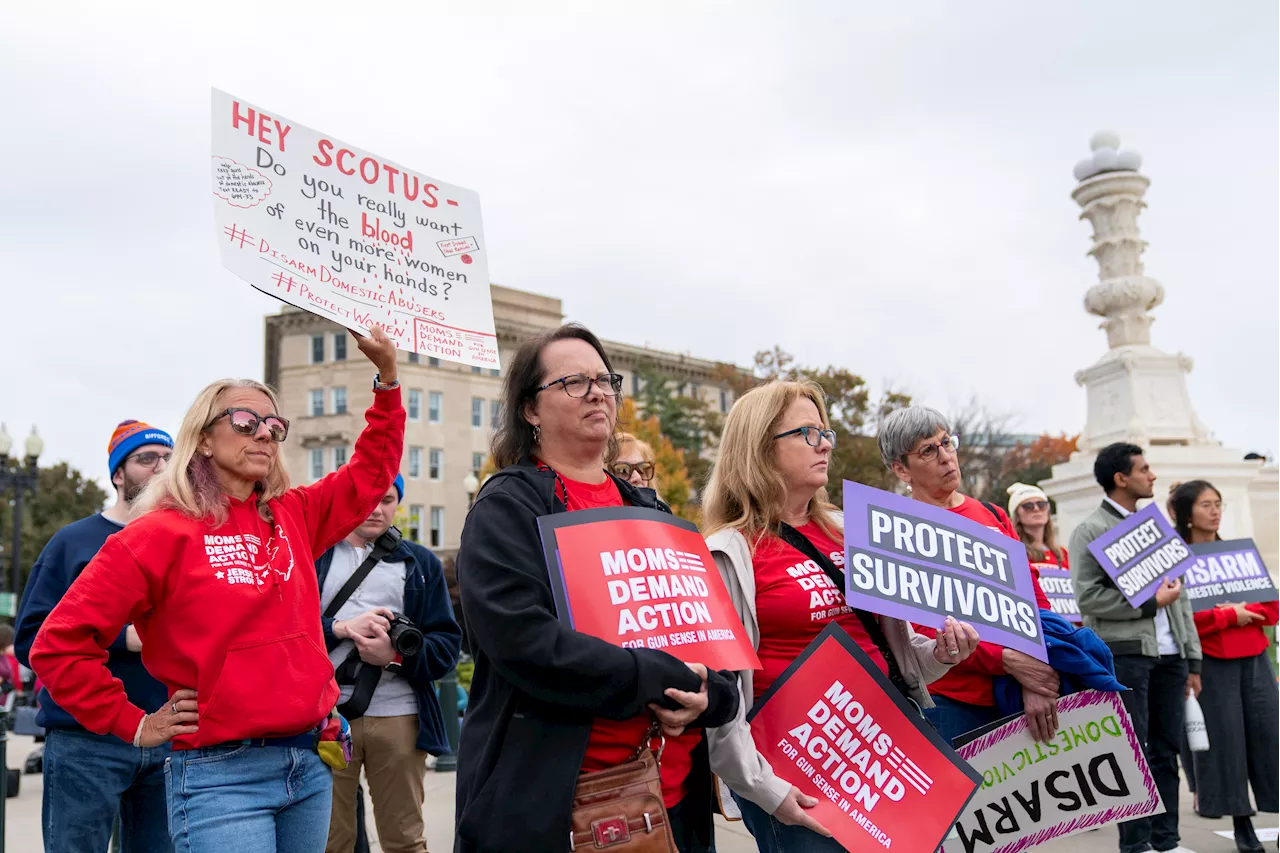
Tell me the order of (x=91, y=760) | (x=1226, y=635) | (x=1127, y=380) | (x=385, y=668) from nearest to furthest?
(x=91, y=760) < (x=385, y=668) < (x=1226, y=635) < (x=1127, y=380)

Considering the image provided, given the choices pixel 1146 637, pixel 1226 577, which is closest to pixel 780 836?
pixel 1146 637

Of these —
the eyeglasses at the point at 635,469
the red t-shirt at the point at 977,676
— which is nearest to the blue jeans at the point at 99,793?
the eyeglasses at the point at 635,469

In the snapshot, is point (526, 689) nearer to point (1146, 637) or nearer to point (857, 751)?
point (857, 751)

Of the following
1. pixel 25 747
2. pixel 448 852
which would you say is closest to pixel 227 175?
pixel 448 852

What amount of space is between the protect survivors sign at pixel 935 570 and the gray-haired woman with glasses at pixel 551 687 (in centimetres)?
82

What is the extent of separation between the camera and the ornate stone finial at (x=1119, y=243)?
1794 centimetres

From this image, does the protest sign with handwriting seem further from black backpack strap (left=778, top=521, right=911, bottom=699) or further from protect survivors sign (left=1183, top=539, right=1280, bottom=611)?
protect survivors sign (left=1183, top=539, right=1280, bottom=611)

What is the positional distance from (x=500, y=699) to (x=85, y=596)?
1.30 meters

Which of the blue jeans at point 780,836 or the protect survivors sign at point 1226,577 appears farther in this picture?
the protect survivors sign at point 1226,577

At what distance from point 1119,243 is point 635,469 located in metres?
15.2

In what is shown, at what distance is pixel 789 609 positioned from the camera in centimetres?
345

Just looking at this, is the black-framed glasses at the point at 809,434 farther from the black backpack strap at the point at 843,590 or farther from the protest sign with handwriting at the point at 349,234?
the protest sign with handwriting at the point at 349,234

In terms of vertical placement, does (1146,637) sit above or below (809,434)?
below

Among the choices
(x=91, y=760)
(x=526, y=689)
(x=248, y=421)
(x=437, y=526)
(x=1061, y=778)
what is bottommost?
(x=1061, y=778)
